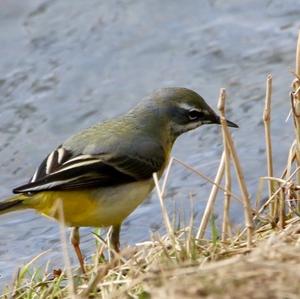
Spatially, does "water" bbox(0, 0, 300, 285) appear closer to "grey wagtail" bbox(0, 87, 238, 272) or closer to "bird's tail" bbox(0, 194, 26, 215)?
"grey wagtail" bbox(0, 87, 238, 272)

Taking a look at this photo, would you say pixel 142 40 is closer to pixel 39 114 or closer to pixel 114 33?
Answer: pixel 114 33

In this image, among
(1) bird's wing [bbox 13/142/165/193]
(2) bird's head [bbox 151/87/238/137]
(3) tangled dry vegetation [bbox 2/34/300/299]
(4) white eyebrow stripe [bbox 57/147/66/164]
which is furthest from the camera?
(2) bird's head [bbox 151/87/238/137]

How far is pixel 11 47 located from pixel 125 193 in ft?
16.9

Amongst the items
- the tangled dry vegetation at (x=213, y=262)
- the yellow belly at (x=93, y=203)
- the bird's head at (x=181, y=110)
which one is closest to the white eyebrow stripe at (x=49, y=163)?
the yellow belly at (x=93, y=203)

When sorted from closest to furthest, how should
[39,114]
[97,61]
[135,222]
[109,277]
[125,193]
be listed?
[109,277] < [125,193] < [135,222] < [39,114] < [97,61]

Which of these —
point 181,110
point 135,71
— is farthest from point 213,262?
point 135,71

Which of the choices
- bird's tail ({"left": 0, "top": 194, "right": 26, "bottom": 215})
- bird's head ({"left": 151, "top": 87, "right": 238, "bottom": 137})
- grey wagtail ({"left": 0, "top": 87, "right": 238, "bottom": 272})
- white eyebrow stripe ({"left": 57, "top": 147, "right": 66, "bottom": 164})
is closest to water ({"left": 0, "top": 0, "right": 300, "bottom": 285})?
bird's head ({"left": 151, "top": 87, "right": 238, "bottom": 137})

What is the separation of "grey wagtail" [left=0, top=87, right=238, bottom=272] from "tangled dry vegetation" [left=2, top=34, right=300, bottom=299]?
1.17 feet

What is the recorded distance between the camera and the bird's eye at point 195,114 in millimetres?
8203

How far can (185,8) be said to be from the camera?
12.8m

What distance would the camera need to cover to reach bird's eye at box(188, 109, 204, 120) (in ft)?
26.9

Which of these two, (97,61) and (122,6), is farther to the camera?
(122,6)

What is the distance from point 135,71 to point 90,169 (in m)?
4.73

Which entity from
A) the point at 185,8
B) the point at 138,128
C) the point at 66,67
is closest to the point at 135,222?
the point at 138,128
